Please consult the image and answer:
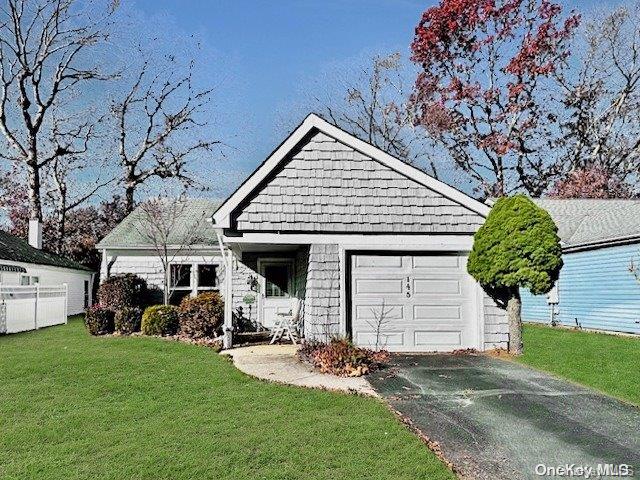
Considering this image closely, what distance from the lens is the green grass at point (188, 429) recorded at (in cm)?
487

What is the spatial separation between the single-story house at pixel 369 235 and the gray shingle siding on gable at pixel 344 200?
0.9 inches

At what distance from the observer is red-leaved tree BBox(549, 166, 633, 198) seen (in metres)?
32.5

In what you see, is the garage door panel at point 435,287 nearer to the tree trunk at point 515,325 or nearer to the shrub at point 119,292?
the tree trunk at point 515,325

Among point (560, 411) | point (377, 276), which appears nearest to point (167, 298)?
point (377, 276)

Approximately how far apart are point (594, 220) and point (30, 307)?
785 inches

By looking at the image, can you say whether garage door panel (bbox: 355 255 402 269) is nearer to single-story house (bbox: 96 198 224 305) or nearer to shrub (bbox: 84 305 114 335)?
shrub (bbox: 84 305 114 335)

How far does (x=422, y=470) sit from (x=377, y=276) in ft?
23.4

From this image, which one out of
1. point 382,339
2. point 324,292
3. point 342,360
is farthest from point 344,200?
point 342,360

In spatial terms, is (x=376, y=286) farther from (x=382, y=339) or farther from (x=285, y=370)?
(x=285, y=370)

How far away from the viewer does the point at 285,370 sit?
31.3 ft

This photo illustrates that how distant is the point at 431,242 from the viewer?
11.8 m

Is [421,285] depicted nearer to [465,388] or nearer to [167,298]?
[465,388]

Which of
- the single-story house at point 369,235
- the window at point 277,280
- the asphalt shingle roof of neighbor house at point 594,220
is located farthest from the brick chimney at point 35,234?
the asphalt shingle roof of neighbor house at point 594,220

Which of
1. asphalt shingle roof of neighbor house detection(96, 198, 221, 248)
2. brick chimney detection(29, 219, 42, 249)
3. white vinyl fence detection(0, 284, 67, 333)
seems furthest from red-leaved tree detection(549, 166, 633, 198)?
brick chimney detection(29, 219, 42, 249)
